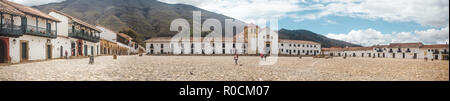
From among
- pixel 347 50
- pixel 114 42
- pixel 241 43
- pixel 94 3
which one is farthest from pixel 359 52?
pixel 94 3

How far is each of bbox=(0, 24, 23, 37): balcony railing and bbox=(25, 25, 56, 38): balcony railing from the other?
1.11ft

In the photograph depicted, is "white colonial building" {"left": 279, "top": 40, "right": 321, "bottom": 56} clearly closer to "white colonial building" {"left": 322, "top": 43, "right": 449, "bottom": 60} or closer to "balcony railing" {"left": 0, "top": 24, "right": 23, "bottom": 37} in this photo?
"white colonial building" {"left": 322, "top": 43, "right": 449, "bottom": 60}

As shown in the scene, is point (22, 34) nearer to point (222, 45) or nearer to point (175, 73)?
point (175, 73)

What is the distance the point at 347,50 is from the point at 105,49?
3255 inches

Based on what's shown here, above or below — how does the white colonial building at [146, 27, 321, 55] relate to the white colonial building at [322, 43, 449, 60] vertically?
above

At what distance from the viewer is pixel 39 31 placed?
456 inches

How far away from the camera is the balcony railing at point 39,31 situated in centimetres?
1052

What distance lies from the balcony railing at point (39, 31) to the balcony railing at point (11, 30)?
1.11ft

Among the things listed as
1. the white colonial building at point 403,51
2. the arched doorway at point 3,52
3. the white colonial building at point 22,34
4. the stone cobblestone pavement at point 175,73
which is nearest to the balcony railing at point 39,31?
the white colonial building at point 22,34

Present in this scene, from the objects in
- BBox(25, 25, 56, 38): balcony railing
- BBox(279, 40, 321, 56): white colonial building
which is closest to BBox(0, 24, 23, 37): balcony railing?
BBox(25, 25, 56, 38): balcony railing

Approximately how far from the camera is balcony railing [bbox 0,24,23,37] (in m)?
8.62

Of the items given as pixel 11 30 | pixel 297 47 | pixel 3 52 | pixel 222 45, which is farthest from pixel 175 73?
pixel 297 47

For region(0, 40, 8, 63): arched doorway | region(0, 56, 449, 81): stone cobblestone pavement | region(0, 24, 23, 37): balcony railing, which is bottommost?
region(0, 56, 449, 81): stone cobblestone pavement
